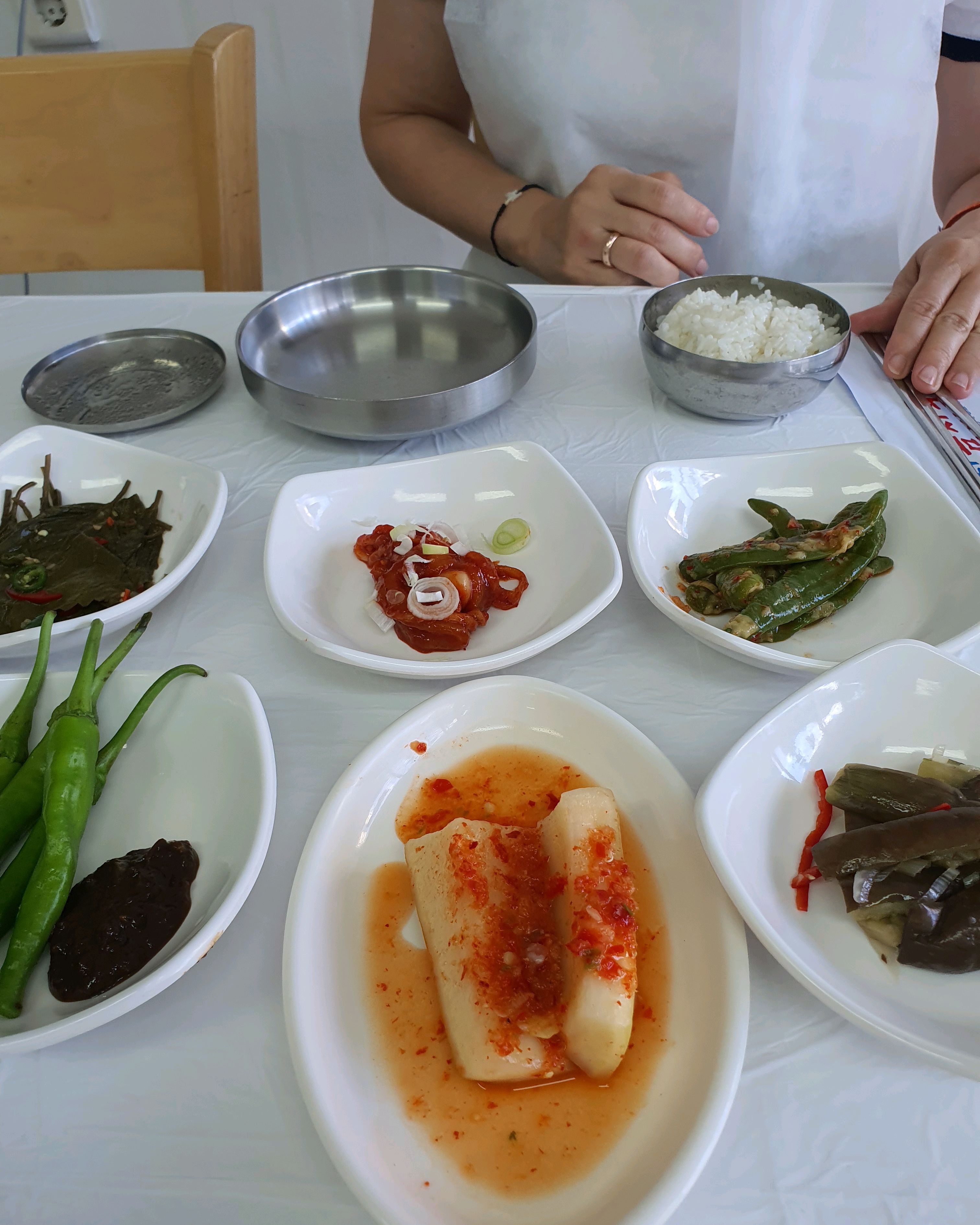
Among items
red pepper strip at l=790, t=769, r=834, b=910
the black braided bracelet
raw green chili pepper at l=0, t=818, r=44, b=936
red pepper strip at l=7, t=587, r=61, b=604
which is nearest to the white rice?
the black braided bracelet

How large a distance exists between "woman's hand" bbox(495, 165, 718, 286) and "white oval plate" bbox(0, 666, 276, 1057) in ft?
5.47

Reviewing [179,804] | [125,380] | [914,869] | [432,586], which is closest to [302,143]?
[125,380]

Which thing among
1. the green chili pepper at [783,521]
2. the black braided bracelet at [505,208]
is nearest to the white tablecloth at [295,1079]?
the green chili pepper at [783,521]

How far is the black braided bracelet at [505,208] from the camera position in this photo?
94.8 inches

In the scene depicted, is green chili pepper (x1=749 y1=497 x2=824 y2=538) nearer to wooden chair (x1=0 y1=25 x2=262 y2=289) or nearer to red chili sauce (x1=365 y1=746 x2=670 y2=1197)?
red chili sauce (x1=365 y1=746 x2=670 y2=1197)

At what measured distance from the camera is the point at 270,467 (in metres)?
1.71

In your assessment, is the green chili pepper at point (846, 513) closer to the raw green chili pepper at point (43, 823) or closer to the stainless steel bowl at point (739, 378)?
the stainless steel bowl at point (739, 378)

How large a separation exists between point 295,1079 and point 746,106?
103 inches

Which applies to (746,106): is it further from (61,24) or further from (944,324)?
(61,24)

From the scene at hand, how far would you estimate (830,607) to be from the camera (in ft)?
4.38

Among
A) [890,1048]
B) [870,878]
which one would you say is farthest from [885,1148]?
[870,878]

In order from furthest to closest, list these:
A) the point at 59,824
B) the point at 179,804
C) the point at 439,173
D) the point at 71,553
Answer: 1. the point at 439,173
2. the point at 71,553
3. the point at 179,804
4. the point at 59,824

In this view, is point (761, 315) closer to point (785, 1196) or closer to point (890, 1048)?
point (890, 1048)

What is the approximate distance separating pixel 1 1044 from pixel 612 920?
2.04 feet
